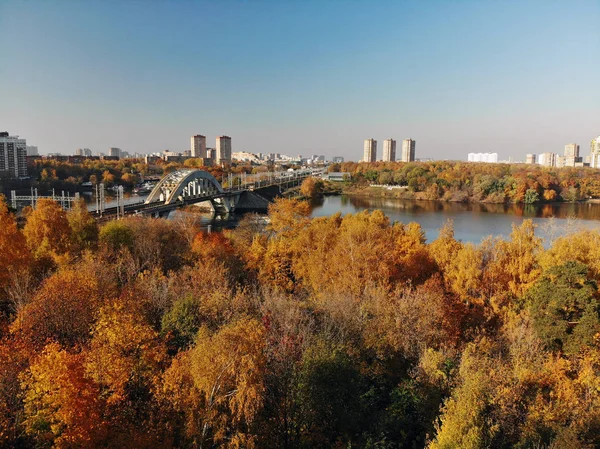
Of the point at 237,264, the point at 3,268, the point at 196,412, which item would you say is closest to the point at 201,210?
the point at 237,264

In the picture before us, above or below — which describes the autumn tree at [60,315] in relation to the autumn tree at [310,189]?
below

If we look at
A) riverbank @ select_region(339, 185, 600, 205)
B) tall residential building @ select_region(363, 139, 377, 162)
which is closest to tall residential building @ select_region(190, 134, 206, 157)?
tall residential building @ select_region(363, 139, 377, 162)

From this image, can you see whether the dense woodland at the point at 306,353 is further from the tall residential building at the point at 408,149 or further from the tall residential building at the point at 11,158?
the tall residential building at the point at 408,149

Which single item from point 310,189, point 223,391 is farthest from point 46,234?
point 310,189

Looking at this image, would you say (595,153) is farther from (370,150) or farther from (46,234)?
(46,234)

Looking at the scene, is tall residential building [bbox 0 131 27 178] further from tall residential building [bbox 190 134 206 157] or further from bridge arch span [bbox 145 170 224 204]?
tall residential building [bbox 190 134 206 157]

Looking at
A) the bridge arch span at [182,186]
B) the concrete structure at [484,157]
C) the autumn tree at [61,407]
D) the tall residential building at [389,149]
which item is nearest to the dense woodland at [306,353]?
the autumn tree at [61,407]
